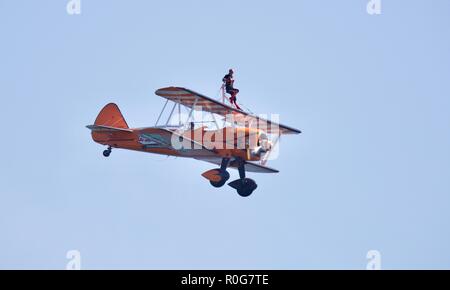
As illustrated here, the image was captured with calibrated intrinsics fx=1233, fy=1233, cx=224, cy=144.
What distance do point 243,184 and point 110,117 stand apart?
509 cm

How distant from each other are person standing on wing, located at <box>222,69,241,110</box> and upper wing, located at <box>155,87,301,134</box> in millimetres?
522

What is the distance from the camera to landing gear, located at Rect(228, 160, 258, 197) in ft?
107

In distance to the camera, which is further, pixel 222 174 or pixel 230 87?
pixel 230 87

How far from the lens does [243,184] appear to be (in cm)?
3272

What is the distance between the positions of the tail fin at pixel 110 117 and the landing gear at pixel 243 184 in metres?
4.35

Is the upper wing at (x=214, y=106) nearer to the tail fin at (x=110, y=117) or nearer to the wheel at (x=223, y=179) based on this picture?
the wheel at (x=223, y=179)

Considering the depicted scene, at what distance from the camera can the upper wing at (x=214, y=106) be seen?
31891mm

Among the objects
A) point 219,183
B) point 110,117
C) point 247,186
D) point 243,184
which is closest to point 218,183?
point 219,183

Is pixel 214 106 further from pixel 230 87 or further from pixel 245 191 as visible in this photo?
pixel 245 191
